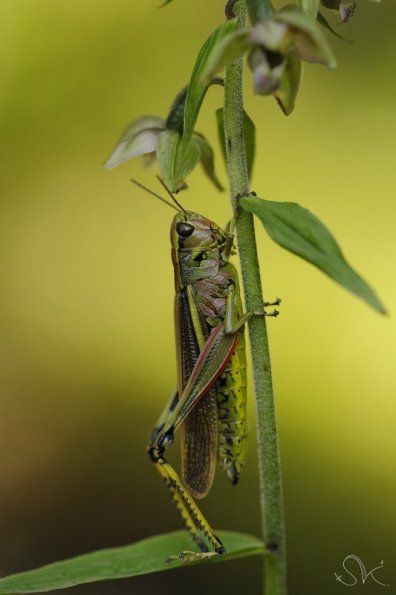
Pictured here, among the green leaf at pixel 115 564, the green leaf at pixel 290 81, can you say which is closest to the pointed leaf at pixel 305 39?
the green leaf at pixel 290 81

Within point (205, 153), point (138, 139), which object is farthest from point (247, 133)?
point (138, 139)

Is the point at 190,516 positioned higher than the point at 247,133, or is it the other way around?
the point at 247,133

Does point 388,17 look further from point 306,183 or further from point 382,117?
point 306,183

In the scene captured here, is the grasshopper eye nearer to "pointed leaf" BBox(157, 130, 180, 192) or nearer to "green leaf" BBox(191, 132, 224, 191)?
"green leaf" BBox(191, 132, 224, 191)

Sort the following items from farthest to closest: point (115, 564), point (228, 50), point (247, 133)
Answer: point (247, 133), point (115, 564), point (228, 50)

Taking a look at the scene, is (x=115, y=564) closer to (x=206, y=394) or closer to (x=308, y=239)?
(x=206, y=394)

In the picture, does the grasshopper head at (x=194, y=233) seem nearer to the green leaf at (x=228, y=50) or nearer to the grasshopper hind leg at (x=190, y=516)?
the grasshopper hind leg at (x=190, y=516)

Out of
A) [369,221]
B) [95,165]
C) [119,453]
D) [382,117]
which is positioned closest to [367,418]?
[369,221]

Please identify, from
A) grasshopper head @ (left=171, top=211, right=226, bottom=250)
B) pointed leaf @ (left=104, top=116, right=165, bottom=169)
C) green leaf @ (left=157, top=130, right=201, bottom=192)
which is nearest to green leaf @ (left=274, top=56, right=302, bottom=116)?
green leaf @ (left=157, top=130, right=201, bottom=192)
